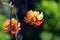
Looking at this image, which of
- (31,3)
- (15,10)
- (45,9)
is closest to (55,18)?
(45,9)

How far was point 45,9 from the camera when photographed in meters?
1.68

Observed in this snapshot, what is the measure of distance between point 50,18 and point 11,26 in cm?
33

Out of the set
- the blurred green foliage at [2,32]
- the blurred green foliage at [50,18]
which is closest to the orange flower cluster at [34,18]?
the blurred green foliage at [50,18]

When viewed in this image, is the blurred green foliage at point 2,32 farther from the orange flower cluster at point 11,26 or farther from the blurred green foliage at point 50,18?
the blurred green foliage at point 50,18

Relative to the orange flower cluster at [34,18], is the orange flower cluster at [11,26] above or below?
below

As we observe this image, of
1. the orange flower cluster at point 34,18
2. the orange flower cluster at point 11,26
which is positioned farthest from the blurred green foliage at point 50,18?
the orange flower cluster at point 11,26

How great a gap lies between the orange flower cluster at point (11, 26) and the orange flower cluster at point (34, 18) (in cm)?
10

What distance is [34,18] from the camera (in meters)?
1.66

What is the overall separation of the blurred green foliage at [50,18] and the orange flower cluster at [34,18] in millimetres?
40

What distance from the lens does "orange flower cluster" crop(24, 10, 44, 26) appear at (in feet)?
5.45

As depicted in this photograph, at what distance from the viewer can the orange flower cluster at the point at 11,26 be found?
1.68 metres

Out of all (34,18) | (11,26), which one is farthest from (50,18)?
(11,26)

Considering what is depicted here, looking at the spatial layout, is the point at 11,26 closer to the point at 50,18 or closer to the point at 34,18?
the point at 34,18

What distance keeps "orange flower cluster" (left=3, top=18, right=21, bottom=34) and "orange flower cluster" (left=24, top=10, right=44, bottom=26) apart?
0.10 meters
